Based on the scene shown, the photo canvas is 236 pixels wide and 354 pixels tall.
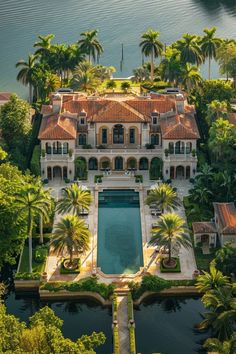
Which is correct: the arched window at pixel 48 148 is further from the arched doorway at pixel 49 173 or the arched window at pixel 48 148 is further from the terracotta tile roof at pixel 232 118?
the terracotta tile roof at pixel 232 118

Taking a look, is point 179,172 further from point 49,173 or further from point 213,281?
point 213,281

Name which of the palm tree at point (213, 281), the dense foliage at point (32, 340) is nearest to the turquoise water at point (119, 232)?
the palm tree at point (213, 281)

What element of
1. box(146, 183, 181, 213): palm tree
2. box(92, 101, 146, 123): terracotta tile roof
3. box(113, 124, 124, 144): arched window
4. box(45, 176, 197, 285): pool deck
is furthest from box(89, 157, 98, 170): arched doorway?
box(146, 183, 181, 213): palm tree

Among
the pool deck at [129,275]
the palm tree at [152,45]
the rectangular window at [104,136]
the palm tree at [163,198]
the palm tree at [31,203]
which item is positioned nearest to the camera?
the palm tree at [31,203]

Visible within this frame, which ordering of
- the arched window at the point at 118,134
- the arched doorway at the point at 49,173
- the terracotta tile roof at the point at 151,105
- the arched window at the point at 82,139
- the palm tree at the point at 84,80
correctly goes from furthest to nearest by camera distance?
the palm tree at the point at 84,80 → the terracotta tile roof at the point at 151,105 → the arched window at the point at 82,139 → the arched window at the point at 118,134 → the arched doorway at the point at 49,173

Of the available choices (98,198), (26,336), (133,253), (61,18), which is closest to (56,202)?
(98,198)

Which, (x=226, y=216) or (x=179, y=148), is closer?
(x=226, y=216)

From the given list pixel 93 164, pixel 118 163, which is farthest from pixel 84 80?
pixel 118 163

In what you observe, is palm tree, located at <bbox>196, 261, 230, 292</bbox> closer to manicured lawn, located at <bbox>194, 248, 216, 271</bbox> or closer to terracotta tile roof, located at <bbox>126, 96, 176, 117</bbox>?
manicured lawn, located at <bbox>194, 248, 216, 271</bbox>
